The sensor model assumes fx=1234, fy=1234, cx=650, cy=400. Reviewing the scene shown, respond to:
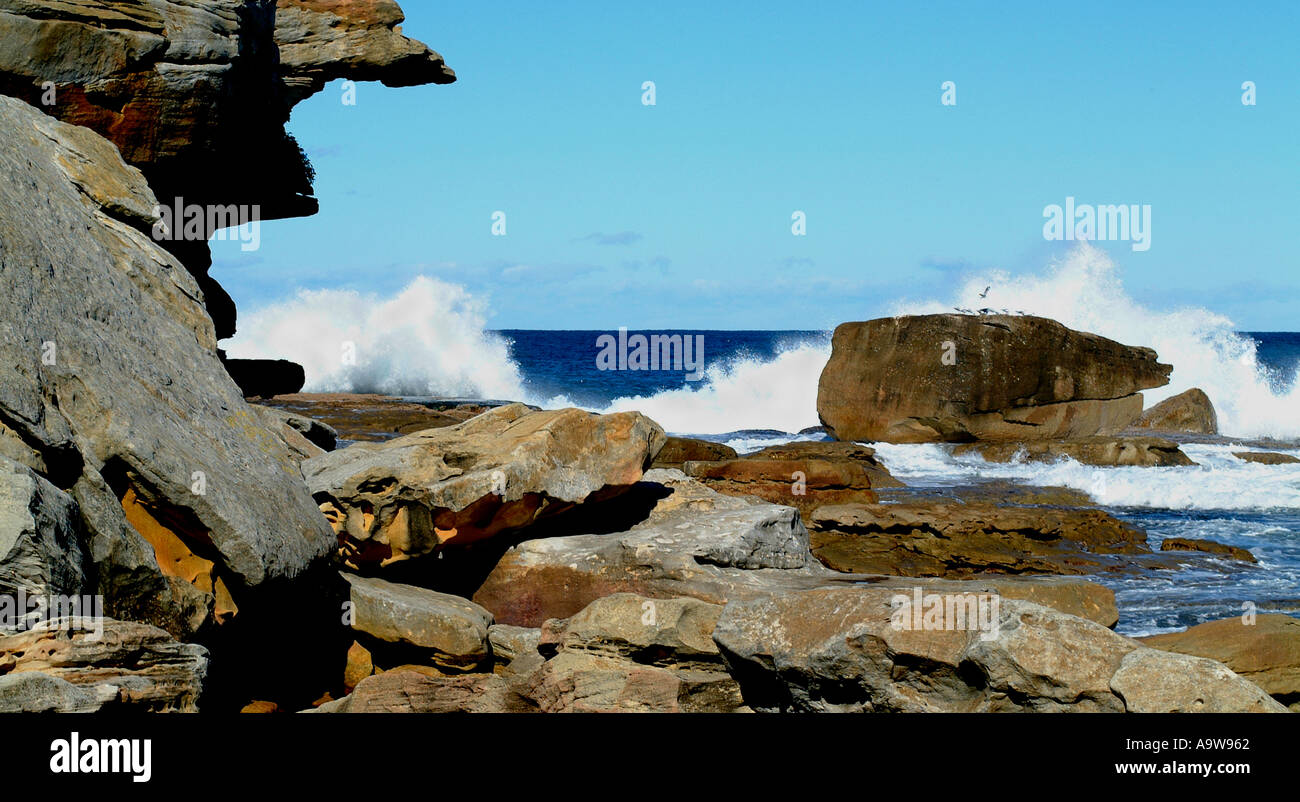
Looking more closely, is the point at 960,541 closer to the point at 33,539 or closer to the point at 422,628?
the point at 422,628

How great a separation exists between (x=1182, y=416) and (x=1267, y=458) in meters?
4.97

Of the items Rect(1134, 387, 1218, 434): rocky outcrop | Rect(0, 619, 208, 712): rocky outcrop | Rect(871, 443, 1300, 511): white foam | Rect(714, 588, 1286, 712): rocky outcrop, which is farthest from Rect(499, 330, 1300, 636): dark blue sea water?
Rect(0, 619, 208, 712): rocky outcrop

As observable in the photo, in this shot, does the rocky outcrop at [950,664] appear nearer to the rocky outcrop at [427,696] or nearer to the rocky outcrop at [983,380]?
the rocky outcrop at [427,696]

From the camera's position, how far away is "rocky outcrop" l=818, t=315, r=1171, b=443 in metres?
24.1

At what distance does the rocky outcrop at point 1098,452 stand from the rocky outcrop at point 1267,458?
146 centimetres

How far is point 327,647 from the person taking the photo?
766cm

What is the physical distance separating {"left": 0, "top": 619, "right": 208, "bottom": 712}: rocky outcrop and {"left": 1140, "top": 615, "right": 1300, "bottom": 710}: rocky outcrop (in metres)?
5.67

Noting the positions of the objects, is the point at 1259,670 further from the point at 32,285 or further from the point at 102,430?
the point at 32,285

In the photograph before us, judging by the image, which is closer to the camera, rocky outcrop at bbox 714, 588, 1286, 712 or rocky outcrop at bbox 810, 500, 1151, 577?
rocky outcrop at bbox 714, 588, 1286, 712

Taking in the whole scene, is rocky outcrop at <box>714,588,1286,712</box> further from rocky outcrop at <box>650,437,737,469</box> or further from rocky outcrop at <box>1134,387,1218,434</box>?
rocky outcrop at <box>1134,387,1218,434</box>
